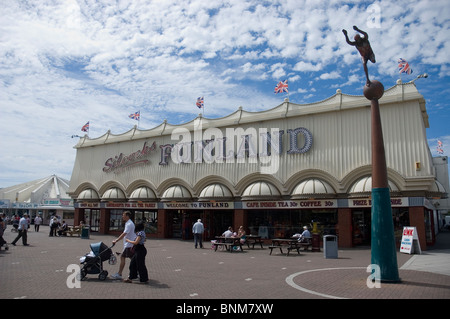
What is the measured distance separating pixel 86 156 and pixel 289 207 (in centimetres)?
2349

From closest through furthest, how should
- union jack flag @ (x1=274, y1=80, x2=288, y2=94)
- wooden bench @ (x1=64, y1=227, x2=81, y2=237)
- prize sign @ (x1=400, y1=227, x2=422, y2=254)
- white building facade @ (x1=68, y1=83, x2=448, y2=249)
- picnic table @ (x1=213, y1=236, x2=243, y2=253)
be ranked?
prize sign @ (x1=400, y1=227, x2=422, y2=254)
picnic table @ (x1=213, y1=236, x2=243, y2=253)
white building facade @ (x1=68, y1=83, x2=448, y2=249)
union jack flag @ (x1=274, y1=80, x2=288, y2=94)
wooden bench @ (x1=64, y1=227, x2=81, y2=237)

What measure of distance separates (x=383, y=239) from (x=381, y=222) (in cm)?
46

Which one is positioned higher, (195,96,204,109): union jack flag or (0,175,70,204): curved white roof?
(195,96,204,109): union jack flag

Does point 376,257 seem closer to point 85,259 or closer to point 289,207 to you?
point 85,259

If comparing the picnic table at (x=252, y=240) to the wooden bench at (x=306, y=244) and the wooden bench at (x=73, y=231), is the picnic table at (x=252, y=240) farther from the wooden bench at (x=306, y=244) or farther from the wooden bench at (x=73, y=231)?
the wooden bench at (x=73, y=231)

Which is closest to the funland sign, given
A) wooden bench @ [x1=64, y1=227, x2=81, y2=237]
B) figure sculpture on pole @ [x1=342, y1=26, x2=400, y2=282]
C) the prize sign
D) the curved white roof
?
wooden bench @ [x1=64, y1=227, x2=81, y2=237]

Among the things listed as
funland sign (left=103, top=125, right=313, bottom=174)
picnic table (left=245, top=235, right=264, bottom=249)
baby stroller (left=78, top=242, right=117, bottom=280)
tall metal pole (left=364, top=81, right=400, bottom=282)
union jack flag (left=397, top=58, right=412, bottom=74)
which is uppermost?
union jack flag (left=397, top=58, right=412, bottom=74)

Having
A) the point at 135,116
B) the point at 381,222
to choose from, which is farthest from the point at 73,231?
the point at 381,222

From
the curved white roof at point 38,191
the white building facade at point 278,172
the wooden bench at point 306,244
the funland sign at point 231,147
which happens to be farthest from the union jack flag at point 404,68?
the curved white roof at point 38,191

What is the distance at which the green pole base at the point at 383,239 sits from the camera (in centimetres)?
970

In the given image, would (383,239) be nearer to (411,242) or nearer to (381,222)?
(381,222)

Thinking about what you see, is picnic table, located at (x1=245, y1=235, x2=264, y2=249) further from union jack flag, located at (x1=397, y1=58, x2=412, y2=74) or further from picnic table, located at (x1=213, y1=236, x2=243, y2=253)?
union jack flag, located at (x1=397, y1=58, x2=412, y2=74)

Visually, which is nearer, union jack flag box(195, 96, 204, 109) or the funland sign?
the funland sign

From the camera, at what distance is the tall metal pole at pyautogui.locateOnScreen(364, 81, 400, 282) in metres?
9.73
